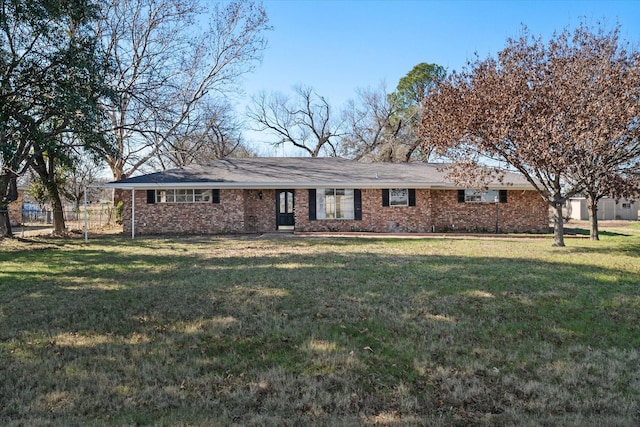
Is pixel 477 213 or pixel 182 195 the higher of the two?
pixel 182 195

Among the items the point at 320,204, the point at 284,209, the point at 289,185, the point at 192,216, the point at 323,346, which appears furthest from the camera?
the point at 284,209

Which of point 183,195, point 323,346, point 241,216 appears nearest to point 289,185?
point 241,216

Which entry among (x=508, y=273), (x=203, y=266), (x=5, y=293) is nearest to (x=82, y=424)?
(x=5, y=293)

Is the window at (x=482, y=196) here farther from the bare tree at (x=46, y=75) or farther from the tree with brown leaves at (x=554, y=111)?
the bare tree at (x=46, y=75)

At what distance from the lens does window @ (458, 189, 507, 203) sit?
60.0ft

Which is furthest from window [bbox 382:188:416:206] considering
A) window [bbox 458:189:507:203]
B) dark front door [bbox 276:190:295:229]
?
dark front door [bbox 276:190:295:229]

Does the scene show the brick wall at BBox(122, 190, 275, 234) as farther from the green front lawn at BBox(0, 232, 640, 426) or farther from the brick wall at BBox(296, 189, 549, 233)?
the green front lawn at BBox(0, 232, 640, 426)

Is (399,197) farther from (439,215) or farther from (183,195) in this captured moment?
(183,195)

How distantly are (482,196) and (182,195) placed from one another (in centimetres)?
1270

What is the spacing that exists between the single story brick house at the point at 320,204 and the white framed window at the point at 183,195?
1.6 inches

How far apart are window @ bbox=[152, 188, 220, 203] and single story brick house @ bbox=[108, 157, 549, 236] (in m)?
0.04

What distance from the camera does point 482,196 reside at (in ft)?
60.1

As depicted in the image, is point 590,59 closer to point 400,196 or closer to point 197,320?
point 400,196

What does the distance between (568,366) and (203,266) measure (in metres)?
6.94
